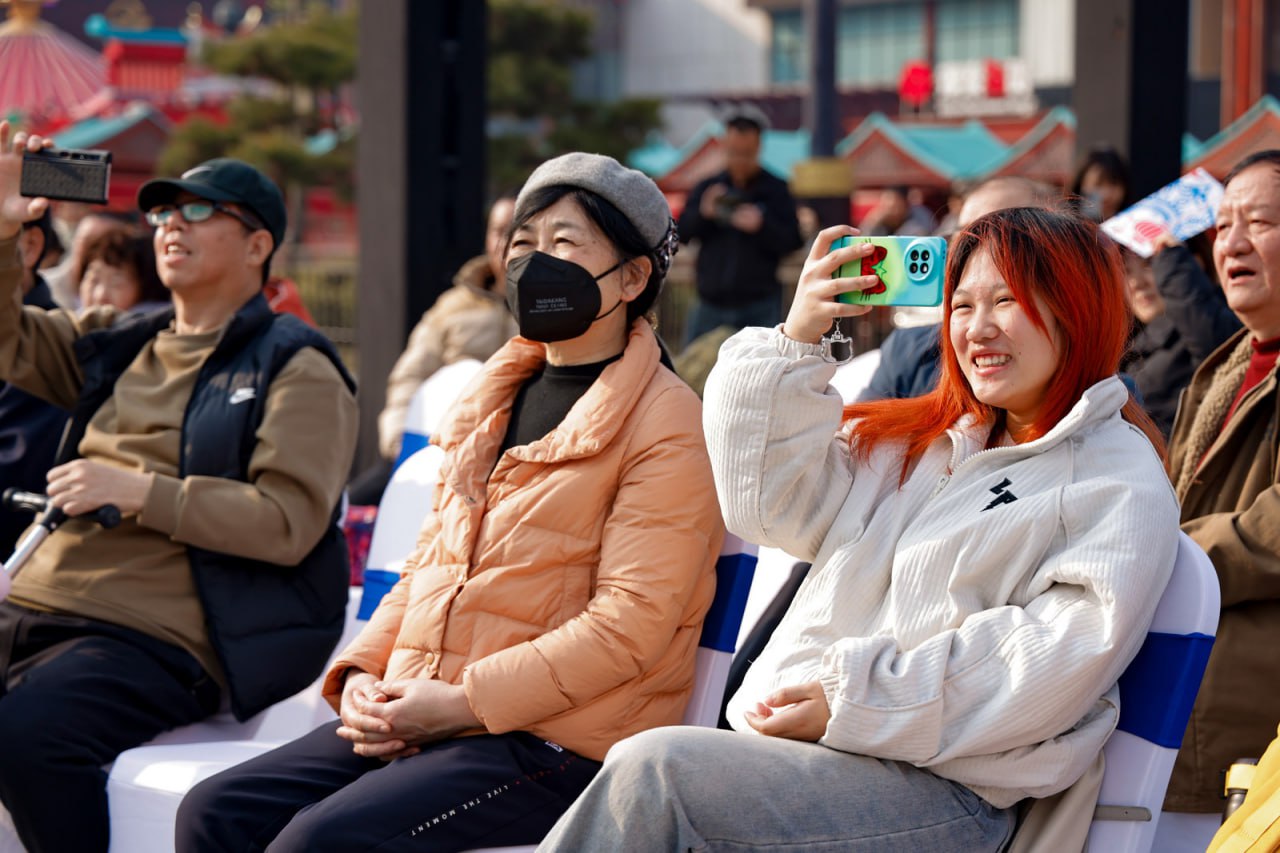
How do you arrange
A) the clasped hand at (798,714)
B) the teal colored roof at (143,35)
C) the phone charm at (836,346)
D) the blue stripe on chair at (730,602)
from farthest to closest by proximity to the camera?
the teal colored roof at (143,35), the blue stripe on chair at (730,602), the phone charm at (836,346), the clasped hand at (798,714)

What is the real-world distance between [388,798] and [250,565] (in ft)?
3.52

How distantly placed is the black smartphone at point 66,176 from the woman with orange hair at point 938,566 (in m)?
1.72

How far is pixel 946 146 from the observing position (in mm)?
26984

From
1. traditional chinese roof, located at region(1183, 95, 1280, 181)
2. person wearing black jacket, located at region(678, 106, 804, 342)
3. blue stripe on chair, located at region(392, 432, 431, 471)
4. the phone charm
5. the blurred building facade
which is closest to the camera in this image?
the phone charm

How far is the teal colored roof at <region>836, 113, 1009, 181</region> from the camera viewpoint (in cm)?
2553

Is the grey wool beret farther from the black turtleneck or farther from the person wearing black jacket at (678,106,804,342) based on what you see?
the person wearing black jacket at (678,106,804,342)

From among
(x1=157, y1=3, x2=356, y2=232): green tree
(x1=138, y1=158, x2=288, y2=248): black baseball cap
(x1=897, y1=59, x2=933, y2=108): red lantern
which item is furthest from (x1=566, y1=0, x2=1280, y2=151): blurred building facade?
(x1=138, y1=158, x2=288, y2=248): black baseball cap

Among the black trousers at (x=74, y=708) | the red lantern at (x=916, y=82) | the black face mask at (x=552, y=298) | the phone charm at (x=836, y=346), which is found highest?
the red lantern at (x=916, y=82)

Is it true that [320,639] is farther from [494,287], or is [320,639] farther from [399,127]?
[399,127]

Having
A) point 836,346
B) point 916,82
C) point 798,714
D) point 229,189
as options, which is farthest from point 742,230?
point 916,82

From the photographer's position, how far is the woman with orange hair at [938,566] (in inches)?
93.4

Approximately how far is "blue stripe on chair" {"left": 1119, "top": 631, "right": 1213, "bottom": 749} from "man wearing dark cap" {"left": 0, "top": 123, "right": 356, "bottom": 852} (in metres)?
1.87

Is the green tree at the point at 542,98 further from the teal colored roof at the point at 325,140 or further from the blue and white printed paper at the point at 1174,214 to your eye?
the blue and white printed paper at the point at 1174,214

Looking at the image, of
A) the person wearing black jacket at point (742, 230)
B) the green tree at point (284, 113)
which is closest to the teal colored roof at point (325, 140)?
the green tree at point (284, 113)
